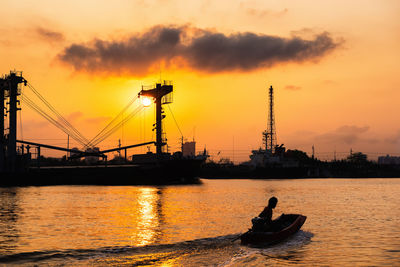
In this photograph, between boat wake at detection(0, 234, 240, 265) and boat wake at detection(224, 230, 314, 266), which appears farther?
boat wake at detection(0, 234, 240, 265)

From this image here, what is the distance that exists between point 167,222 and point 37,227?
435 inches

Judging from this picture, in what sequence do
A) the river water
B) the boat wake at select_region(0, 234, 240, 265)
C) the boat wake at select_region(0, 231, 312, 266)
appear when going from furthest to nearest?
1. the river water
2. the boat wake at select_region(0, 234, 240, 265)
3. the boat wake at select_region(0, 231, 312, 266)

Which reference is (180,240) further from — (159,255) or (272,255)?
(272,255)

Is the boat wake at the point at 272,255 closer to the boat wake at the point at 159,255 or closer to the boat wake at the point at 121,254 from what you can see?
the boat wake at the point at 159,255

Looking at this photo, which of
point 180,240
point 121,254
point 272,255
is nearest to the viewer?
point 272,255

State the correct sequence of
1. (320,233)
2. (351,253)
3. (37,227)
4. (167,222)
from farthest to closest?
1. (167,222)
2. (37,227)
3. (320,233)
4. (351,253)

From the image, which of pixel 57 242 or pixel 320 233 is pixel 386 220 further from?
pixel 57 242

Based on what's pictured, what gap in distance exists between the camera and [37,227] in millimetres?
37781

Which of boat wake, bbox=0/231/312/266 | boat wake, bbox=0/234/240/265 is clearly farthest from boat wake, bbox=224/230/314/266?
boat wake, bbox=0/234/240/265

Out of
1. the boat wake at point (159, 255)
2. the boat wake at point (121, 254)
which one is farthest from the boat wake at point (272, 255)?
the boat wake at point (121, 254)

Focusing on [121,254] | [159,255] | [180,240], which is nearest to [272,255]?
[159,255]

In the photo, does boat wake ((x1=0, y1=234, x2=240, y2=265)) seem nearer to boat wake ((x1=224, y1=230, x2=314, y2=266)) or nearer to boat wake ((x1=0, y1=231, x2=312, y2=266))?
boat wake ((x1=0, y1=231, x2=312, y2=266))

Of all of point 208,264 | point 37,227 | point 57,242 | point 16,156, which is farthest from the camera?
point 16,156

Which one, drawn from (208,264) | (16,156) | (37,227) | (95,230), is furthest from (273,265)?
(16,156)
